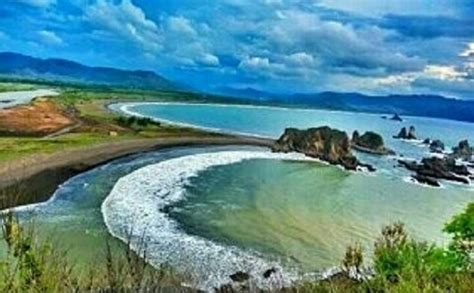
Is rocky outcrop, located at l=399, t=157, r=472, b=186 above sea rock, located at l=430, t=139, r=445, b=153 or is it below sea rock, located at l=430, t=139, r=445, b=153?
above

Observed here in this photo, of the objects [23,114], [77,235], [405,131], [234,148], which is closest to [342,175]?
[234,148]

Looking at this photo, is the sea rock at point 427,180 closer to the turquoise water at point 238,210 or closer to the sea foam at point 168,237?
the turquoise water at point 238,210

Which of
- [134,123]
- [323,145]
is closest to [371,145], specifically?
[323,145]

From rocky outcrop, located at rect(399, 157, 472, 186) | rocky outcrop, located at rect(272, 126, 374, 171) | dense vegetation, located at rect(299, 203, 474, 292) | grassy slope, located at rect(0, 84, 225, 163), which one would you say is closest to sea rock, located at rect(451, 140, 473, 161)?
rocky outcrop, located at rect(399, 157, 472, 186)

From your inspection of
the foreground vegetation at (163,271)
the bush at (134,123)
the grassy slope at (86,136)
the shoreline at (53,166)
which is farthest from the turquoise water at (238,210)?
the bush at (134,123)

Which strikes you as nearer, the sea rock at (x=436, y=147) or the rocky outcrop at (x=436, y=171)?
the rocky outcrop at (x=436, y=171)

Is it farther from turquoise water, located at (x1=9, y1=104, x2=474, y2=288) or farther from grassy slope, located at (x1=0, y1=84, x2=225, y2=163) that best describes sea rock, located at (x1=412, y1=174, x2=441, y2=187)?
grassy slope, located at (x1=0, y1=84, x2=225, y2=163)
